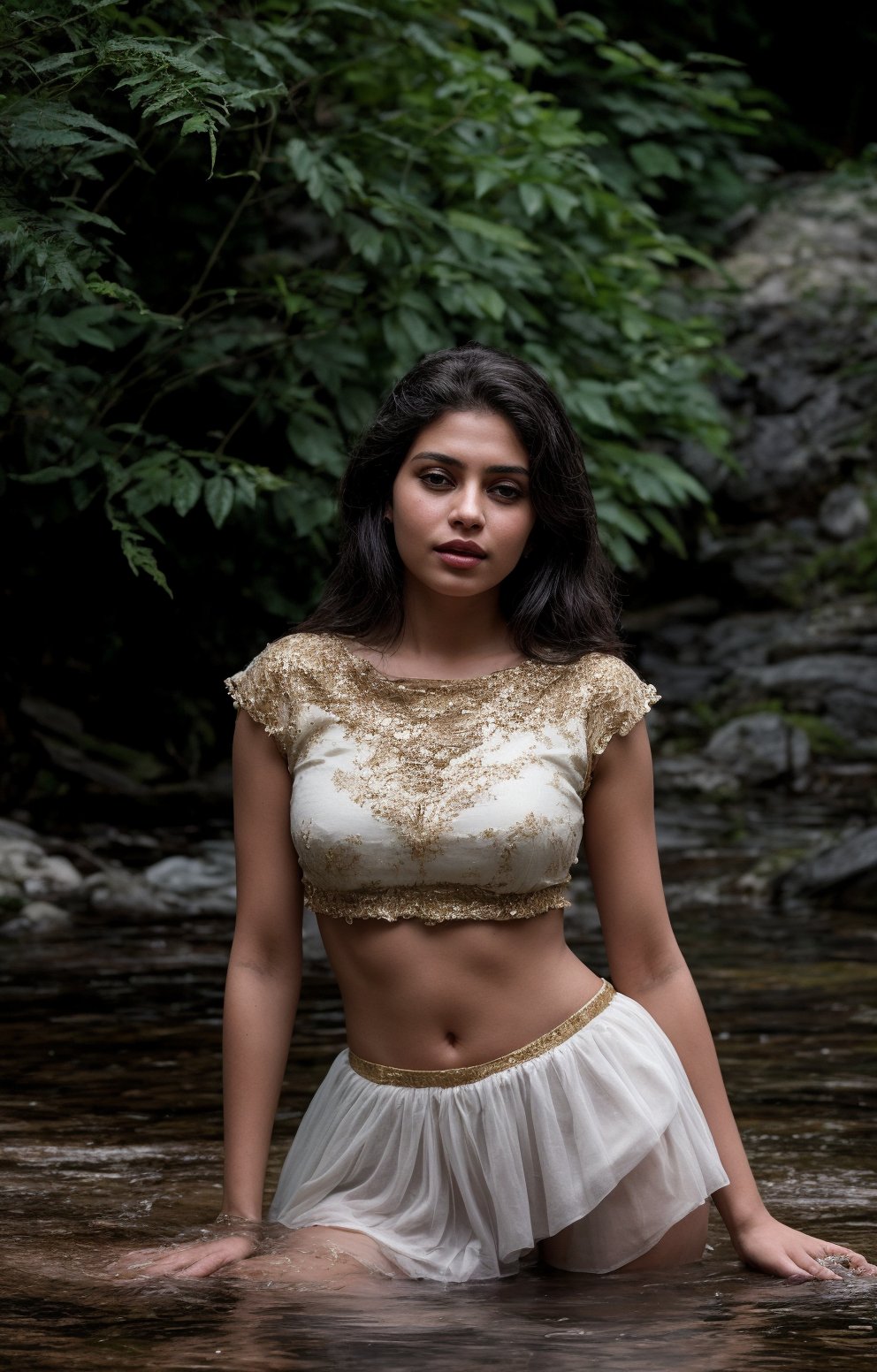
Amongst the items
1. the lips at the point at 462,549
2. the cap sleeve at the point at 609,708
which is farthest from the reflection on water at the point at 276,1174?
the lips at the point at 462,549

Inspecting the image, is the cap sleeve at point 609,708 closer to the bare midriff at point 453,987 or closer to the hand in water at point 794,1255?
the bare midriff at point 453,987

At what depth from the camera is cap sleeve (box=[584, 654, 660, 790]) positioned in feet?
8.73

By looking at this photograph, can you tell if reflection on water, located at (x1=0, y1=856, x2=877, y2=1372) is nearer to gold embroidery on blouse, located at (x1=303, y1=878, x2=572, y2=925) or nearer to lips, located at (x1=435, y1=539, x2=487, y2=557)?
gold embroidery on blouse, located at (x1=303, y1=878, x2=572, y2=925)

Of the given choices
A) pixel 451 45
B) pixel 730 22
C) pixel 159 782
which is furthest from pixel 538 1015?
pixel 730 22

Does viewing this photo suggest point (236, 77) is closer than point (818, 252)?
Yes

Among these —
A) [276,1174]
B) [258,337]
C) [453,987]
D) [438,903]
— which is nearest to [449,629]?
[438,903]

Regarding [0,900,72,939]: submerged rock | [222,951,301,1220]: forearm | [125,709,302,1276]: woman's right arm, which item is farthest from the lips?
[0,900,72,939]: submerged rock

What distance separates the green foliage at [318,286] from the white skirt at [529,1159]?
2.22 m

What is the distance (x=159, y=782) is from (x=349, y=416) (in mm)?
3361

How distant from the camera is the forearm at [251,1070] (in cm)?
255

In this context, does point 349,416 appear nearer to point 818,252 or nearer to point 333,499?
point 333,499

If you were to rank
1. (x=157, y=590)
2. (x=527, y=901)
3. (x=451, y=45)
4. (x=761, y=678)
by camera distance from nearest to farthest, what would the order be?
(x=527, y=901) → (x=451, y=45) → (x=157, y=590) → (x=761, y=678)

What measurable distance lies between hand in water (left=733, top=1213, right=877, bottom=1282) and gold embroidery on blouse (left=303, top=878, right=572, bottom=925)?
23.0 inches

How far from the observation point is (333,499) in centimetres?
621
